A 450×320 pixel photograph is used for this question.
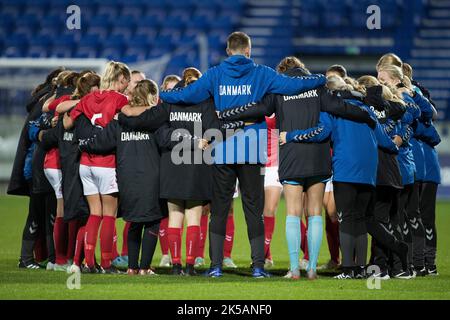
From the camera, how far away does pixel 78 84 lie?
388 inches

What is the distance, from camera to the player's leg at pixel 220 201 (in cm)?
917

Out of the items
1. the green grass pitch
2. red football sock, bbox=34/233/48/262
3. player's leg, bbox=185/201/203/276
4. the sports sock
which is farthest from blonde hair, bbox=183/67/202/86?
red football sock, bbox=34/233/48/262

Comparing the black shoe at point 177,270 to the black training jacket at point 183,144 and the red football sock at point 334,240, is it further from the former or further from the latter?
the red football sock at point 334,240

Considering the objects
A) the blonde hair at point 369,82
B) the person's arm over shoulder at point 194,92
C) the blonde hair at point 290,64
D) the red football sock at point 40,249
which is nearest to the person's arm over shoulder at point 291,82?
the blonde hair at point 290,64

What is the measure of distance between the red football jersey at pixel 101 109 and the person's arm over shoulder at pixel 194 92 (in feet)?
2.06

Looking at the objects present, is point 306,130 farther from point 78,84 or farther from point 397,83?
point 78,84

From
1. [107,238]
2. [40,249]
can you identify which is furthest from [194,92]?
[40,249]

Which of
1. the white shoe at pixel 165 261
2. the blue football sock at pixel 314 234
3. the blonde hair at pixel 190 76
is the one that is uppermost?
the blonde hair at pixel 190 76

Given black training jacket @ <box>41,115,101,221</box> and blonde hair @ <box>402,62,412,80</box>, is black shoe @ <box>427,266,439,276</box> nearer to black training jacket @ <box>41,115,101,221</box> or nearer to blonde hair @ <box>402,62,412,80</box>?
blonde hair @ <box>402,62,412,80</box>

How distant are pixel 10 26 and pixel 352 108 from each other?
2117cm

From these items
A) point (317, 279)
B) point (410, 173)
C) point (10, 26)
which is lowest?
point (317, 279)

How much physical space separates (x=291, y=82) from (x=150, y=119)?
4.49ft
